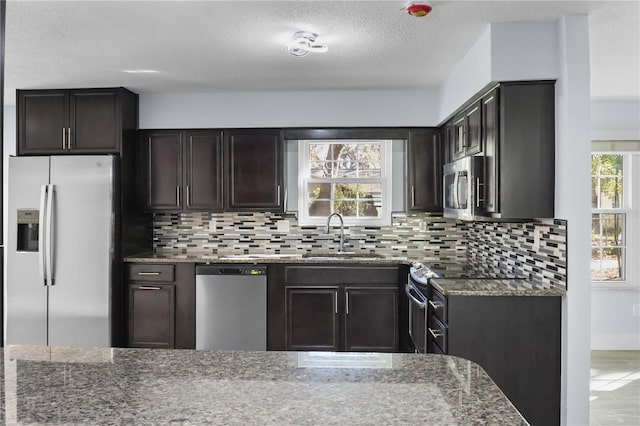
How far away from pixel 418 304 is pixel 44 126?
3501mm

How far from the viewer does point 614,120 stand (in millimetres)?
5129

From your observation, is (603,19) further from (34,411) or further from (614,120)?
(34,411)

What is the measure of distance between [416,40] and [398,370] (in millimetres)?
2456

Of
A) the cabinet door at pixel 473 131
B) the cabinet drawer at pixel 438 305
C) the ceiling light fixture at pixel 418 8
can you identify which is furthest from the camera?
the cabinet door at pixel 473 131

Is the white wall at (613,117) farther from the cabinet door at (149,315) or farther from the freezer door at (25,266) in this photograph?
the freezer door at (25,266)

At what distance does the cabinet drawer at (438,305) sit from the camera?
117 inches

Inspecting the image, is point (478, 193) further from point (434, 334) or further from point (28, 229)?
point (28, 229)

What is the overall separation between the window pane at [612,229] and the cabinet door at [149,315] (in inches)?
166

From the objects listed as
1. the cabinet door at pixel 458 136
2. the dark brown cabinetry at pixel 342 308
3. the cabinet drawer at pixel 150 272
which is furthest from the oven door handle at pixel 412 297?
the cabinet drawer at pixel 150 272

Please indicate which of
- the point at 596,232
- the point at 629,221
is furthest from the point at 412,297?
the point at 629,221

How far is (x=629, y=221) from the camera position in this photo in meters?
5.14

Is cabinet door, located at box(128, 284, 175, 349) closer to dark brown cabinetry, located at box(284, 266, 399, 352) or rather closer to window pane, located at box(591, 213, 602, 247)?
dark brown cabinetry, located at box(284, 266, 399, 352)

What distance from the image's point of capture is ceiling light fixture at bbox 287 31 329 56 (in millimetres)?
3104

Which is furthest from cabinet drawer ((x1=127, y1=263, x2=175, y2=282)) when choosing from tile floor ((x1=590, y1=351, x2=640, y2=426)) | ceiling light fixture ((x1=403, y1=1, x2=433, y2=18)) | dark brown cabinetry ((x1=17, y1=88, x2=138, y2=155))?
tile floor ((x1=590, y1=351, x2=640, y2=426))
